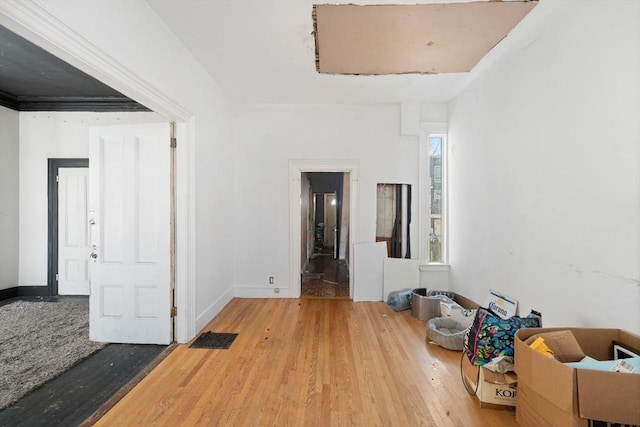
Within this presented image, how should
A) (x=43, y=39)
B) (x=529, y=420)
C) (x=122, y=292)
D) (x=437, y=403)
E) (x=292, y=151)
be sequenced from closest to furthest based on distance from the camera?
(x=43, y=39) < (x=529, y=420) < (x=437, y=403) < (x=122, y=292) < (x=292, y=151)

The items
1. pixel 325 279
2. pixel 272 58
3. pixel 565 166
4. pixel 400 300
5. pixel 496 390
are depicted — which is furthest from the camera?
pixel 325 279

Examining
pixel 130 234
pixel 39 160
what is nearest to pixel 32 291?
pixel 39 160

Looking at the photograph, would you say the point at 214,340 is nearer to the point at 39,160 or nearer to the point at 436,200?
the point at 436,200

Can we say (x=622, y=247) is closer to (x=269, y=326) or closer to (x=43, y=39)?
(x=269, y=326)

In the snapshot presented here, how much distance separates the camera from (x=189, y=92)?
2.76m

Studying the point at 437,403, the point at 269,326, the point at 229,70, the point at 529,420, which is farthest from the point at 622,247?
the point at 229,70

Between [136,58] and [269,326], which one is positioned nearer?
[136,58]

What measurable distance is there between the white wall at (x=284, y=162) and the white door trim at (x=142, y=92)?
54.8 inches

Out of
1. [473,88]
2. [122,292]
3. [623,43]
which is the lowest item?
[122,292]

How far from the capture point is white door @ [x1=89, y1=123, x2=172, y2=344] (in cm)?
271

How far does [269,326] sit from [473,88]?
3.89 meters

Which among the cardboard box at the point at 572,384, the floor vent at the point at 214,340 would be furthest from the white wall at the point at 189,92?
the cardboard box at the point at 572,384

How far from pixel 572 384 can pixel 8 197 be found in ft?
22.1

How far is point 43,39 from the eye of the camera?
4.39 ft
